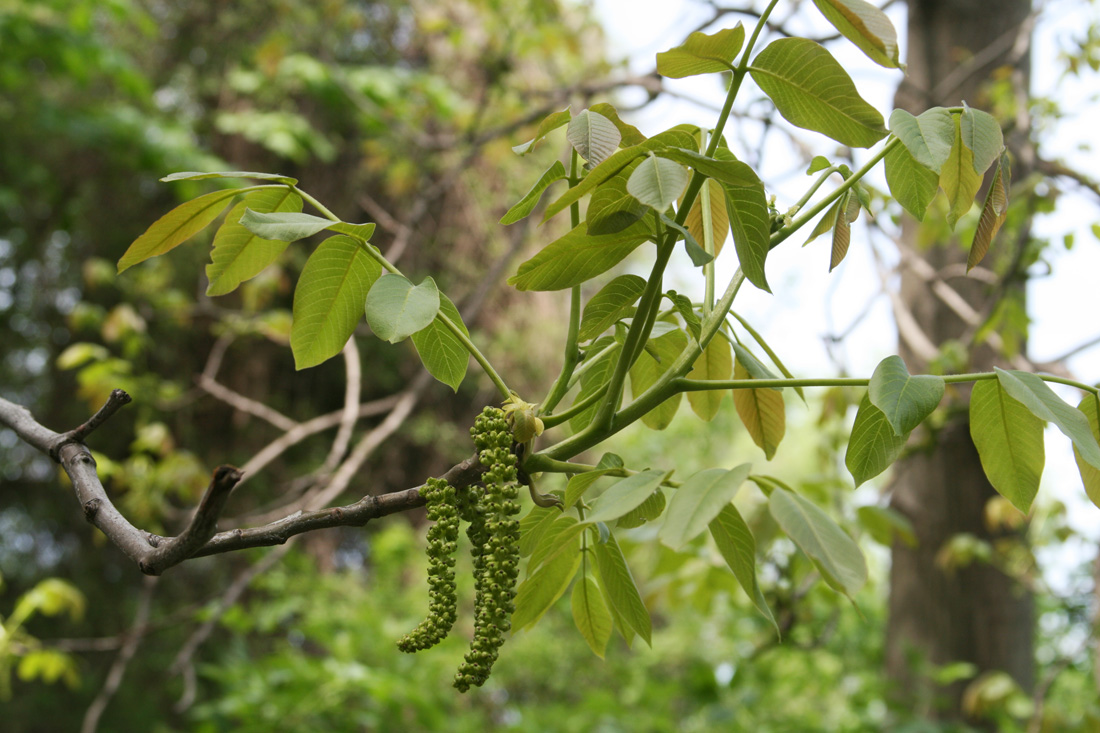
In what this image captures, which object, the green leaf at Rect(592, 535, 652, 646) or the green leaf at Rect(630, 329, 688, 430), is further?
the green leaf at Rect(630, 329, 688, 430)

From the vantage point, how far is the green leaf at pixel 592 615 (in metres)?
0.76

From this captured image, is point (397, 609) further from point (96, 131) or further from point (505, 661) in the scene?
point (96, 131)

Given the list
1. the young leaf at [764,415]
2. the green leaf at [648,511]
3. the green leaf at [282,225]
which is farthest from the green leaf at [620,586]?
the green leaf at [282,225]

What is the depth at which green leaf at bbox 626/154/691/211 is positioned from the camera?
0.50m

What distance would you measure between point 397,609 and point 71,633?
310cm

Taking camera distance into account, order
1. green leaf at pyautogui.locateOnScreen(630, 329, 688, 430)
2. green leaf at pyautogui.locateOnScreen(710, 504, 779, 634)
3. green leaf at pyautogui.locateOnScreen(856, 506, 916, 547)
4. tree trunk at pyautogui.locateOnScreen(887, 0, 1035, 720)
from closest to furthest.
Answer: green leaf at pyautogui.locateOnScreen(710, 504, 779, 634) → green leaf at pyautogui.locateOnScreen(630, 329, 688, 430) → green leaf at pyautogui.locateOnScreen(856, 506, 916, 547) → tree trunk at pyautogui.locateOnScreen(887, 0, 1035, 720)

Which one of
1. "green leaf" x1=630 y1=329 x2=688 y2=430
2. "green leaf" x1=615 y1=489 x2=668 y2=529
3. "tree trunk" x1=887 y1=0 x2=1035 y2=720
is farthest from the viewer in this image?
"tree trunk" x1=887 y1=0 x2=1035 y2=720

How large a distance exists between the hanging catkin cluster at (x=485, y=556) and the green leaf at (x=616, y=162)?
0.56ft

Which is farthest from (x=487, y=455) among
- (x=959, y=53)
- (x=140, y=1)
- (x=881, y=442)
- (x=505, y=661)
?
(x=140, y=1)

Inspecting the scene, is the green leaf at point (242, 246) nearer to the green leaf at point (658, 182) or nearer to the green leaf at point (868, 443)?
the green leaf at point (658, 182)

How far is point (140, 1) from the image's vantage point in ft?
19.8

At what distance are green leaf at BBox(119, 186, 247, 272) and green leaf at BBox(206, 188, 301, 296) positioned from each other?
16 millimetres

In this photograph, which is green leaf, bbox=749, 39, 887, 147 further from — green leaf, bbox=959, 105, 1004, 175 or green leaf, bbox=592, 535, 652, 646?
green leaf, bbox=592, 535, 652, 646

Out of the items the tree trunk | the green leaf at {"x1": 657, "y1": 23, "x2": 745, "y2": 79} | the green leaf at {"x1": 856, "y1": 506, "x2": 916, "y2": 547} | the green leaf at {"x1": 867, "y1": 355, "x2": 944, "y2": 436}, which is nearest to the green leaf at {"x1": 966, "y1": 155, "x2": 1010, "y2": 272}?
the green leaf at {"x1": 867, "y1": 355, "x2": 944, "y2": 436}
